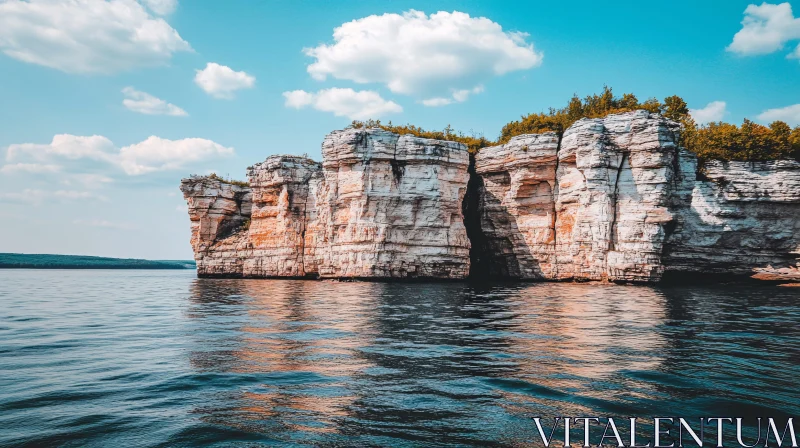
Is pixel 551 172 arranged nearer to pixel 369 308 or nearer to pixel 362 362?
pixel 369 308

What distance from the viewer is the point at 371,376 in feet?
30.8

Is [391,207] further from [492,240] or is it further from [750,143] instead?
[750,143]

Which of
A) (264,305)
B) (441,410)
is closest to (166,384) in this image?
(441,410)

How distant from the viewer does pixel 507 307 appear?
74.5 ft

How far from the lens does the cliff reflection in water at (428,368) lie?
6.89m

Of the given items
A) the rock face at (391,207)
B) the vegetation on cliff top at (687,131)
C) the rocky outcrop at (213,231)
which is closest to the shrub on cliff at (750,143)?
the vegetation on cliff top at (687,131)

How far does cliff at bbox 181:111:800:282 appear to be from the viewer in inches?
1555

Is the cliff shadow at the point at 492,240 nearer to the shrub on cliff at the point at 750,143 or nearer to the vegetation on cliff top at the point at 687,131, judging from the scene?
the vegetation on cliff top at the point at 687,131

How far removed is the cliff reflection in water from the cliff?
2359 centimetres

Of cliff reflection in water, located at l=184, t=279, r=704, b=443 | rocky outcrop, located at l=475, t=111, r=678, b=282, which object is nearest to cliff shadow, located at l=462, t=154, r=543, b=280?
rocky outcrop, located at l=475, t=111, r=678, b=282

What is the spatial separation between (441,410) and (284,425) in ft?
7.81

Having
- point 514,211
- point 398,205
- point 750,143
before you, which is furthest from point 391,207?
point 750,143

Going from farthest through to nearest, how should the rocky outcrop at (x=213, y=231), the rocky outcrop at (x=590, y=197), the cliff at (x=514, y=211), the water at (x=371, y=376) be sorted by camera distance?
1. the rocky outcrop at (x=213, y=231)
2. the cliff at (x=514, y=211)
3. the rocky outcrop at (x=590, y=197)
4. the water at (x=371, y=376)

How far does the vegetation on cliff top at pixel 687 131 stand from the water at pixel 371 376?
95.0ft
